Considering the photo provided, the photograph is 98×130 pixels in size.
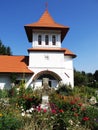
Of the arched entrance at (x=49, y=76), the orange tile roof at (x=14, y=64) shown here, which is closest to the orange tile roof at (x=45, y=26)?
the orange tile roof at (x=14, y=64)

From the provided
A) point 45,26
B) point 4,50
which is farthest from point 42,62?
point 4,50

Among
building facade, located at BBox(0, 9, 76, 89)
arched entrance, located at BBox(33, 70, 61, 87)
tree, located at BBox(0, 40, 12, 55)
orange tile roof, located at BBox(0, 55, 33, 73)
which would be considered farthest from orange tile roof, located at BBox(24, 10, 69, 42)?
tree, located at BBox(0, 40, 12, 55)

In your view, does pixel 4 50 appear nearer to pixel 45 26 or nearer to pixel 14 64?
pixel 14 64

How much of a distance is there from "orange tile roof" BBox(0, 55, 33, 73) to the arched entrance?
1.26 meters

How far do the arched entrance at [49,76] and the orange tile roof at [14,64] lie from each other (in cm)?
126

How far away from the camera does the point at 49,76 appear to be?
28031 millimetres

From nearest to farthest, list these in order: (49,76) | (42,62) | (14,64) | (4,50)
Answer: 1. (42,62)
2. (49,76)
3. (14,64)
4. (4,50)

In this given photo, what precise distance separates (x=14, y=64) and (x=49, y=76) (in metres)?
4.60

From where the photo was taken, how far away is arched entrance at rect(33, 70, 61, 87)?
27439mm

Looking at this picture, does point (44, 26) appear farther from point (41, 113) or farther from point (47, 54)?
point (41, 113)

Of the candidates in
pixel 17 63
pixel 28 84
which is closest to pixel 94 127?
pixel 28 84

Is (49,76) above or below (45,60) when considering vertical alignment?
below

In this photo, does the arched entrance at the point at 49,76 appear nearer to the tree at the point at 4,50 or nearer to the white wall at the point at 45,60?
the white wall at the point at 45,60

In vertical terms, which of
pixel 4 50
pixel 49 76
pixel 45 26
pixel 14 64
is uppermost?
pixel 4 50
